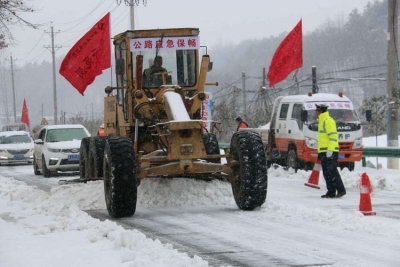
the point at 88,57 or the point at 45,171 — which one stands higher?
the point at 88,57

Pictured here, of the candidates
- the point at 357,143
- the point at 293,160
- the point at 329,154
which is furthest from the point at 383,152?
the point at 329,154

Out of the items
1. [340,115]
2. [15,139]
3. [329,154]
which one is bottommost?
[329,154]

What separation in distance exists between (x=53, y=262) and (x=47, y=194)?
796 cm

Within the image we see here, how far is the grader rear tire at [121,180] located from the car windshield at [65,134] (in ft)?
44.3

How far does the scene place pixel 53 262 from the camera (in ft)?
27.9

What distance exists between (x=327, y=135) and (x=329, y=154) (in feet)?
1.57

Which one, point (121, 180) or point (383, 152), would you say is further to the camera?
point (383, 152)

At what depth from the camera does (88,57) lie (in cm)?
2755

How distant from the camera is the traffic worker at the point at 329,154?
15.6m

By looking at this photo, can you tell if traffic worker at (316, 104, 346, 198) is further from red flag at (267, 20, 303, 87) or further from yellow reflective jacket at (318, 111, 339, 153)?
red flag at (267, 20, 303, 87)

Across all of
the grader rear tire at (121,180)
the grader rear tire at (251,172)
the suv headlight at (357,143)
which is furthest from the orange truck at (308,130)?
the grader rear tire at (121,180)

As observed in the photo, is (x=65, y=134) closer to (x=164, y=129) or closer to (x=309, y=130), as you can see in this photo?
(x=309, y=130)

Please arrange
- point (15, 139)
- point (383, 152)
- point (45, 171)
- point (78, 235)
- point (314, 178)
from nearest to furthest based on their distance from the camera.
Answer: point (78, 235) → point (314, 178) → point (383, 152) → point (45, 171) → point (15, 139)

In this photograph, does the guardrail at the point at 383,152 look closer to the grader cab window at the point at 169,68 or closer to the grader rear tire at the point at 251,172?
the grader cab window at the point at 169,68
